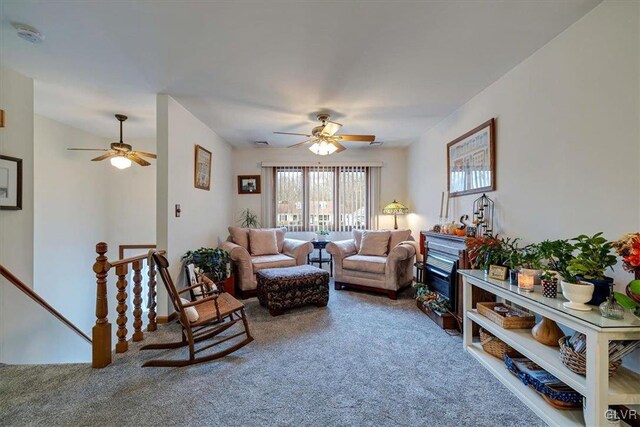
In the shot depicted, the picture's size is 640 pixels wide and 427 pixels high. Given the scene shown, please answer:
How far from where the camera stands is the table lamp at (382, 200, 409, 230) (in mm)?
4884

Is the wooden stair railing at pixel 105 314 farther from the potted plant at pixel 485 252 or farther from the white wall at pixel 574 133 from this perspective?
the white wall at pixel 574 133

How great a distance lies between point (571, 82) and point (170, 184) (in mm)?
3652

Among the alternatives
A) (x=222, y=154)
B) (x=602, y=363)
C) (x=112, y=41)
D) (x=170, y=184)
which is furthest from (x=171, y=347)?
(x=222, y=154)

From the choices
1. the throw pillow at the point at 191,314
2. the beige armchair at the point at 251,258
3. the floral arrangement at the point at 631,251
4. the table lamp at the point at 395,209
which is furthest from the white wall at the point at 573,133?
the throw pillow at the point at 191,314

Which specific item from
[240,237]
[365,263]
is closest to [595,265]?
[365,263]

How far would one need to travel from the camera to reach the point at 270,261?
4.00 m

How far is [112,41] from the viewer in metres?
2.04

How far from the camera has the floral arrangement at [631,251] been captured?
4.24 feet

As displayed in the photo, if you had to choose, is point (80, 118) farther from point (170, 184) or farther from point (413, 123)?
point (413, 123)

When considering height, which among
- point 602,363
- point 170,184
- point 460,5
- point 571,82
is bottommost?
point 602,363

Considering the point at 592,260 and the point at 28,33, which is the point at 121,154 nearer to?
the point at 28,33

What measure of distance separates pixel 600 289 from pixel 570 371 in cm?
49

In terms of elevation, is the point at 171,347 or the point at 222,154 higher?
the point at 222,154

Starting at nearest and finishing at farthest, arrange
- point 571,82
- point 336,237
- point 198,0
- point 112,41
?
point 198,0 → point 571,82 → point 112,41 → point 336,237
